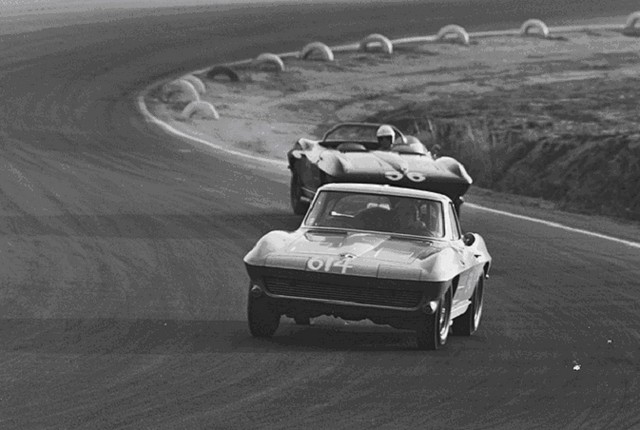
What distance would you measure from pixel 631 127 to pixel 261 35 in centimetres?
2368

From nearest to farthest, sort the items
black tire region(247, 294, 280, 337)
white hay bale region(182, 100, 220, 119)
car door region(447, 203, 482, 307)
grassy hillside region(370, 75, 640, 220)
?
1. black tire region(247, 294, 280, 337)
2. car door region(447, 203, 482, 307)
3. grassy hillside region(370, 75, 640, 220)
4. white hay bale region(182, 100, 220, 119)

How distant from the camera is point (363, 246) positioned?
12305 mm

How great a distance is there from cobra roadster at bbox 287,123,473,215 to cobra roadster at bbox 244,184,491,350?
6069mm

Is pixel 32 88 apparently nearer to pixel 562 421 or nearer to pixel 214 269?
pixel 214 269

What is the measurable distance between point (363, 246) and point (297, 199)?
340 inches

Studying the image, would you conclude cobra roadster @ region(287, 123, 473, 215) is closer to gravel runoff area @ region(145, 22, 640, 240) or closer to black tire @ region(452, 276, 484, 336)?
gravel runoff area @ region(145, 22, 640, 240)

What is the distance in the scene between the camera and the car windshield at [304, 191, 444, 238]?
13.0 meters

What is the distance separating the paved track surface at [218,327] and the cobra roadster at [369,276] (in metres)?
0.25

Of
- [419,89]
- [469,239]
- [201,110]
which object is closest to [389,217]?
[469,239]

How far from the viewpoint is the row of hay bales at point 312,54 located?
35312 millimetres

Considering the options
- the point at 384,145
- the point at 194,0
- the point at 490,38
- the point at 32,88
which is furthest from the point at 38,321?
the point at 194,0

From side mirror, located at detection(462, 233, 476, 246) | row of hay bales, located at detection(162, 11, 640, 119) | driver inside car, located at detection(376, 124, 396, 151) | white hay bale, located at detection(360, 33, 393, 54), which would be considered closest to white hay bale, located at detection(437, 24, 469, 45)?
row of hay bales, located at detection(162, 11, 640, 119)

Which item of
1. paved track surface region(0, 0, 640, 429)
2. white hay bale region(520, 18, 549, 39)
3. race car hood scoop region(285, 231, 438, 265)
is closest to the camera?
paved track surface region(0, 0, 640, 429)

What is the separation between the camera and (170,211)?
70.5 feet
